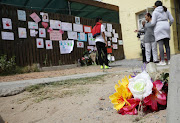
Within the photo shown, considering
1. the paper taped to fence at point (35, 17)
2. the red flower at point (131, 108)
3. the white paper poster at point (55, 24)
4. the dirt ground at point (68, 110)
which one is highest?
the paper taped to fence at point (35, 17)

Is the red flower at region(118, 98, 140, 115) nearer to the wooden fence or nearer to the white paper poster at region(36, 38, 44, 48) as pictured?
the wooden fence

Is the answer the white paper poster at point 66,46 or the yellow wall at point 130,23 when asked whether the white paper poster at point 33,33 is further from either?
the yellow wall at point 130,23

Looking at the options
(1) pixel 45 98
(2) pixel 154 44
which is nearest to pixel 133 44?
(2) pixel 154 44

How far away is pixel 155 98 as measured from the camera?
1.12m

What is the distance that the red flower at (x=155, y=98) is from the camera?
110cm

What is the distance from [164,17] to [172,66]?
3.44m

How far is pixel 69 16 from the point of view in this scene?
7391 mm

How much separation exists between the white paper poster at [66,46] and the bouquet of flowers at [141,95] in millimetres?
6003

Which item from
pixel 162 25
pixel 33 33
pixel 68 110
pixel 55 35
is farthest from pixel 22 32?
pixel 68 110

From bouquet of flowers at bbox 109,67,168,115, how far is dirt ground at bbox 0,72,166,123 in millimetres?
61

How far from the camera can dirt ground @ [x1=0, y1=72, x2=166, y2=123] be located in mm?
1138

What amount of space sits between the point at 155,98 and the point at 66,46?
20.7 ft

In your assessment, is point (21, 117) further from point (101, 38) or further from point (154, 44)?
point (154, 44)

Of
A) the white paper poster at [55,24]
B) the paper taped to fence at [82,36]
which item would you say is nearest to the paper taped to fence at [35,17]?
the white paper poster at [55,24]
